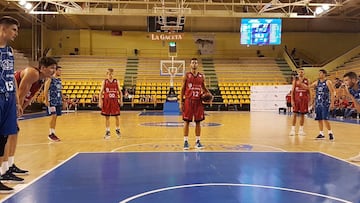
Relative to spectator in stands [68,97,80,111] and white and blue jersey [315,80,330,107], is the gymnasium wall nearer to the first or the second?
spectator in stands [68,97,80,111]

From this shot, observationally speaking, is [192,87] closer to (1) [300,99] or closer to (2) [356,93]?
(2) [356,93]

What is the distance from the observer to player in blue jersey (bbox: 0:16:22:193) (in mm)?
4223

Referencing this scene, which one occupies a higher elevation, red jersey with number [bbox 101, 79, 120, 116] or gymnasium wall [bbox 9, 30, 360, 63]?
gymnasium wall [bbox 9, 30, 360, 63]

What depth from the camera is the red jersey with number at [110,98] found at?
9602 millimetres

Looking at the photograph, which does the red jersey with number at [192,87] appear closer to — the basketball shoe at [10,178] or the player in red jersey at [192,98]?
the player in red jersey at [192,98]

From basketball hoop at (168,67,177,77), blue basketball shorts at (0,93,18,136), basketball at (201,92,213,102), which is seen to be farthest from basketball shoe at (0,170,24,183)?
basketball hoop at (168,67,177,77)

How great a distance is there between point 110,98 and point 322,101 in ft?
Result: 17.7

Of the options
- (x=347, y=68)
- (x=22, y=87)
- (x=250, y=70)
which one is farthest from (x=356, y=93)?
(x=250, y=70)

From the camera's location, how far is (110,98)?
9.65 meters

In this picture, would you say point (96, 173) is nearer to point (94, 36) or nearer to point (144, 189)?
point (144, 189)

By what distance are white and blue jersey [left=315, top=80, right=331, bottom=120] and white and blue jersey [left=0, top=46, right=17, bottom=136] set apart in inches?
292

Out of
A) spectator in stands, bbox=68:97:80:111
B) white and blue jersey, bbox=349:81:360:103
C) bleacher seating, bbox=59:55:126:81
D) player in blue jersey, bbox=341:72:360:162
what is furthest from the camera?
bleacher seating, bbox=59:55:126:81

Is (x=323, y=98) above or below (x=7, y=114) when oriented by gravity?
above

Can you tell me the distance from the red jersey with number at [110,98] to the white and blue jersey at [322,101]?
516 cm
